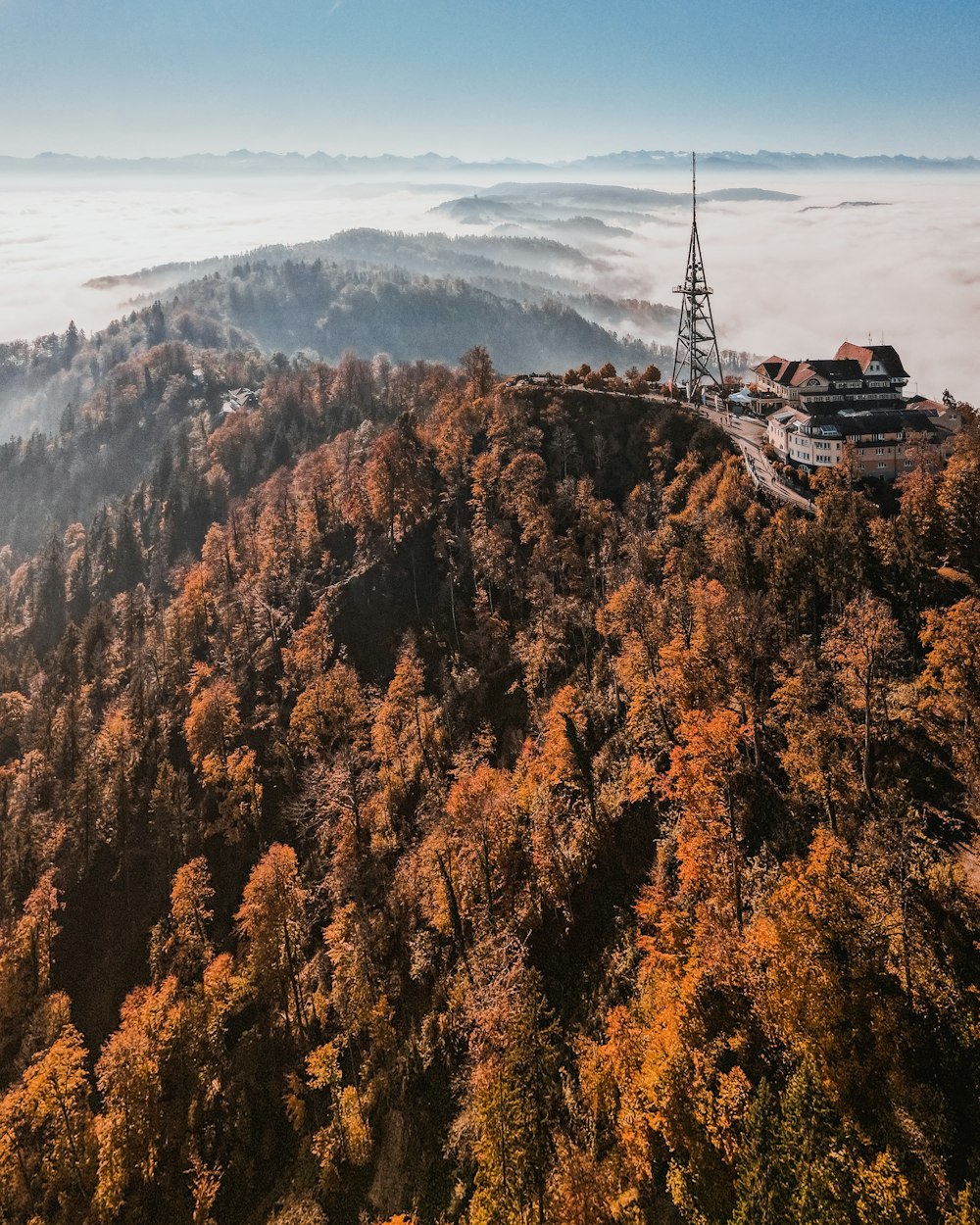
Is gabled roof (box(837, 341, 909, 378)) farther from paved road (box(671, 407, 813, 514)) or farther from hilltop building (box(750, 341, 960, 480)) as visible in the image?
paved road (box(671, 407, 813, 514))

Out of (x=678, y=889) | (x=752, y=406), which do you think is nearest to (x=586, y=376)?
(x=752, y=406)

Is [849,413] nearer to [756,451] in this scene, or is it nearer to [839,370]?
[756,451]

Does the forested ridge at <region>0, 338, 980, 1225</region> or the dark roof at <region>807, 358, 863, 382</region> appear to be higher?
the dark roof at <region>807, 358, 863, 382</region>

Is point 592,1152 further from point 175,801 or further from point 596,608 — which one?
point 175,801

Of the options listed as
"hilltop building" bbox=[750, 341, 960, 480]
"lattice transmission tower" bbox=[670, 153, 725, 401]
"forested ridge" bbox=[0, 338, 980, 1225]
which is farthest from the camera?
"lattice transmission tower" bbox=[670, 153, 725, 401]

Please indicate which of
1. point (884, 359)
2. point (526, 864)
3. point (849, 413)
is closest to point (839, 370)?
point (884, 359)

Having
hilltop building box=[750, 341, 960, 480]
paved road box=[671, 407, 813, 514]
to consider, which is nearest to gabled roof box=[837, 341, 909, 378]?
hilltop building box=[750, 341, 960, 480]

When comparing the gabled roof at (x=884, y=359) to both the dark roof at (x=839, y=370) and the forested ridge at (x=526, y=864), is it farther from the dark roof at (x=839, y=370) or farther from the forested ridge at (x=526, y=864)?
the forested ridge at (x=526, y=864)
